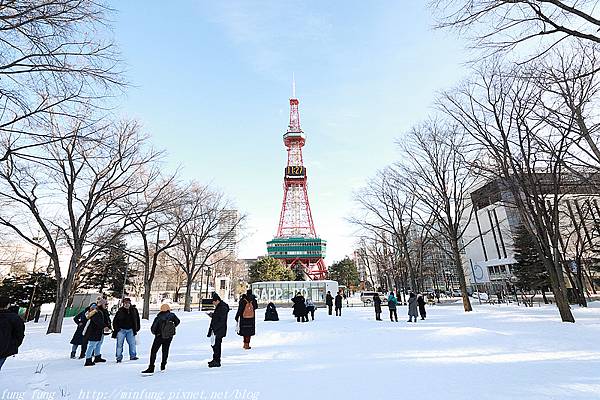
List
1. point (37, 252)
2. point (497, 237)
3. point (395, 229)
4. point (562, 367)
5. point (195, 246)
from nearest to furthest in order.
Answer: point (562, 367) → point (395, 229) → point (195, 246) → point (37, 252) → point (497, 237)

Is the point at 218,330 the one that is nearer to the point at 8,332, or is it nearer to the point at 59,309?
the point at 8,332

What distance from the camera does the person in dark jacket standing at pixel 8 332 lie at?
407 centimetres

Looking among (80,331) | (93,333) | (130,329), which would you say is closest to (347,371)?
(130,329)

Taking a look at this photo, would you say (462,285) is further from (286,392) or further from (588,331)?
(286,392)

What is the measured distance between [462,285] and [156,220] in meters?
16.0

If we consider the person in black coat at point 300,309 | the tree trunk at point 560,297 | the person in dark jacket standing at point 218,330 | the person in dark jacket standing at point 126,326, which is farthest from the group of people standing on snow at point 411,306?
the person in dark jacket standing at point 126,326

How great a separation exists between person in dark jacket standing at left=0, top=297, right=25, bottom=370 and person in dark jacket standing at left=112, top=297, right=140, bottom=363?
1.98 metres

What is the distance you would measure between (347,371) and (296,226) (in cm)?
5679

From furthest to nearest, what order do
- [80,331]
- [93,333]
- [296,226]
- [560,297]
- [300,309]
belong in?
1. [296,226]
2. [300,309]
3. [560,297]
4. [80,331]
5. [93,333]

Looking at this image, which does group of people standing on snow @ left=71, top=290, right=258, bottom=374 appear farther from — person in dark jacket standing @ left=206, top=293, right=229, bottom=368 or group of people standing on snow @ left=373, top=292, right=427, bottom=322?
group of people standing on snow @ left=373, top=292, right=427, bottom=322

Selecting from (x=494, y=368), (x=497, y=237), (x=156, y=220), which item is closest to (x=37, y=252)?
(x=156, y=220)

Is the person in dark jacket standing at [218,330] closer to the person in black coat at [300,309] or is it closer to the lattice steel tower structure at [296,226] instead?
the person in black coat at [300,309]

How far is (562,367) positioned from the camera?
4.77 metres

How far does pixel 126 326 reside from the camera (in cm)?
632
